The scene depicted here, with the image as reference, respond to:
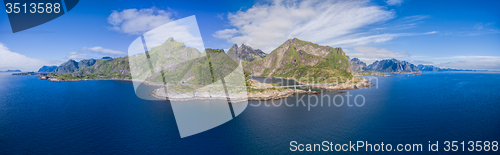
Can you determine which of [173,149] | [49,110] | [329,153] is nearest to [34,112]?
[49,110]

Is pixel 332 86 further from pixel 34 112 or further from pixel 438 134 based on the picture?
pixel 34 112

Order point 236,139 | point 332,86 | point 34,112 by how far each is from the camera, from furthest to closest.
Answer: point 332,86, point 34,112, point 236,139

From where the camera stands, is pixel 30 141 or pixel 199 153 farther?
pixel 30 141

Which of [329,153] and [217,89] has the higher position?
[217,89]

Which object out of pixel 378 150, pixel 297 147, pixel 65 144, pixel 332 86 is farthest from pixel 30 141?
pixel 332 86

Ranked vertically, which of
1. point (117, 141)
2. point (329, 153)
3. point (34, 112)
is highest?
point (34, 112)

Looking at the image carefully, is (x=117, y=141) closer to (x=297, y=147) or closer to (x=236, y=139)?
(x=236, y=139)

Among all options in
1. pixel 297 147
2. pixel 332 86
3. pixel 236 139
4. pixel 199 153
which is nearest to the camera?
pixel 199 153

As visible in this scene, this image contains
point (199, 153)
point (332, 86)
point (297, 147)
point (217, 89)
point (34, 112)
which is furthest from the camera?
point (332, 86)

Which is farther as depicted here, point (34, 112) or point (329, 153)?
point (34, 112)
